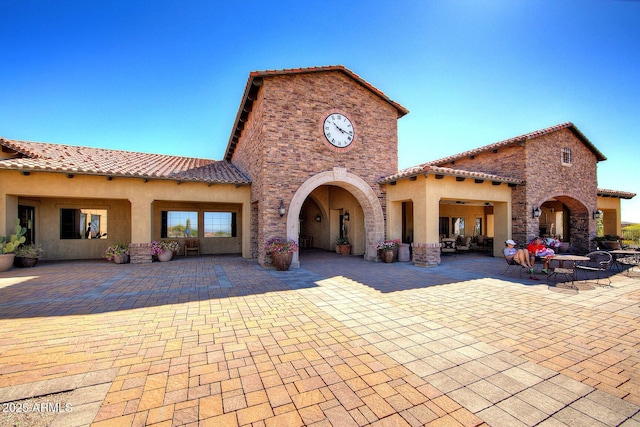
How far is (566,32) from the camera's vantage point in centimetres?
730

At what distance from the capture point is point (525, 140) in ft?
37.8

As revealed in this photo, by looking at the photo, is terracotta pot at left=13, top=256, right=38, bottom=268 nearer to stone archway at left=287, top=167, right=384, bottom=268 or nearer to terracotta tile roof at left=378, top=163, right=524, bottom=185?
stone archway at left=287, top=167, right=384, bottom=268

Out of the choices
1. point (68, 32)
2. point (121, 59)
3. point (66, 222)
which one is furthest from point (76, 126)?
point (68, 32)

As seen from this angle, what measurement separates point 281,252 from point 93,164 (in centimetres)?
846

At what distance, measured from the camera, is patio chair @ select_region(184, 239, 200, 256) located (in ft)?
43.7

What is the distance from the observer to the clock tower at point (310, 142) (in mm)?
9812

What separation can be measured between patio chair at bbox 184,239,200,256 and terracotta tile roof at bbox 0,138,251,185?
3.66 metres

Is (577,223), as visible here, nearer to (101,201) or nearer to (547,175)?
(547,175)

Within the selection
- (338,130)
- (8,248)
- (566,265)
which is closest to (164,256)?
(8,248)

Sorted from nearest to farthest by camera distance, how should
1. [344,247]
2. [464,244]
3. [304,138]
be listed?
1. [304,138]
2. [344,247]
3. [464,244]

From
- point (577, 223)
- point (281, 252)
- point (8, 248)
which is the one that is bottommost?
point (281, 252)

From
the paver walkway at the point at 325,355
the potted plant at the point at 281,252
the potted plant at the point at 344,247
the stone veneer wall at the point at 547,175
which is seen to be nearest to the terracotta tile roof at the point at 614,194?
the stone veneer wall at the point at 547,175

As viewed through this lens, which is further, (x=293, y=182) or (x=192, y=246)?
(x=192, y=246)

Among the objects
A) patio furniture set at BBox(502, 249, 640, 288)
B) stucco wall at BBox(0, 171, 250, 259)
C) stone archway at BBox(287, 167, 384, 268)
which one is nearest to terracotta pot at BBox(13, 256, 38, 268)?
stucco wall at BBox(0, 171, 250, 259)
